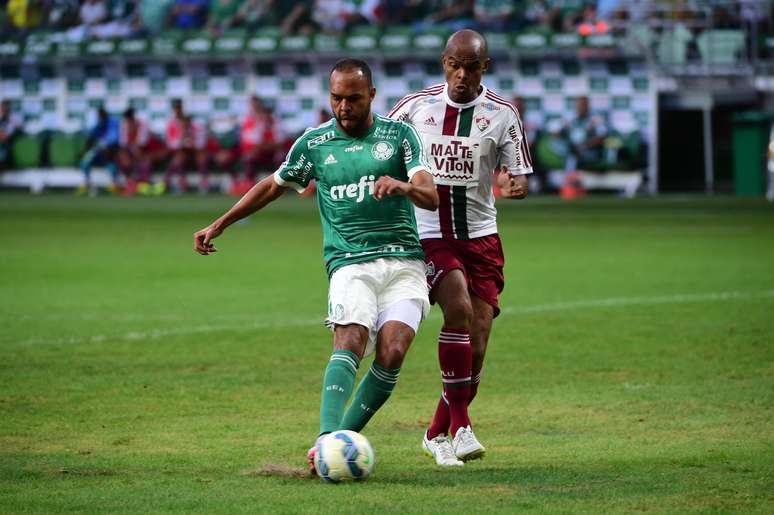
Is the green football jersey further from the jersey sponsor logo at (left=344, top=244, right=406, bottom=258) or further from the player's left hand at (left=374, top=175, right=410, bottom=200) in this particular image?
the player's left hand at (left=374, top=175, right=410, bottom=200)

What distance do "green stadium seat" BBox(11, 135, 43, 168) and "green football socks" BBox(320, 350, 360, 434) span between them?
3390cm

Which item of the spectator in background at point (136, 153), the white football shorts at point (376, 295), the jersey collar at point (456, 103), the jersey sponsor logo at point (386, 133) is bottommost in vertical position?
the spectator in background at point (136, 153)

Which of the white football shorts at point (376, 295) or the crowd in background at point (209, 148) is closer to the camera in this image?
the white football shorts at point (376, 295)

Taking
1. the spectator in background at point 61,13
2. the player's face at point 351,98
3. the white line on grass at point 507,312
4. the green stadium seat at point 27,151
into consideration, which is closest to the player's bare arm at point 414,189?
the player's face at point 351,98

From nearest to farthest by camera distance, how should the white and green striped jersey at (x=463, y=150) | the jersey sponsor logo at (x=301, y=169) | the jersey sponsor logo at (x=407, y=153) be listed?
the jersey sponsor logo at (x=407, y=153)
the jersey sponsor logo at (x=301, y=169)
the white and green striped jersey at (x=463, y=150)

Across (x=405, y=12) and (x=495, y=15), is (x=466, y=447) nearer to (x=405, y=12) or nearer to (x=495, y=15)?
(x=495, y=15)

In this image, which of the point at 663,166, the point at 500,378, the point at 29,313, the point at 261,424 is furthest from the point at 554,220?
the point at 261,424

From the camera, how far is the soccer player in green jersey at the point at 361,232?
22.1 feet

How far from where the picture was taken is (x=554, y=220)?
26.6 metres

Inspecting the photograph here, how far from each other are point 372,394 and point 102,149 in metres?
32.0

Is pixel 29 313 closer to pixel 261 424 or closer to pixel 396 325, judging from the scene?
pixel 261 424

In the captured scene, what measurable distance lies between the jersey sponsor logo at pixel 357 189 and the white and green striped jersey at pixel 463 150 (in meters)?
0.90

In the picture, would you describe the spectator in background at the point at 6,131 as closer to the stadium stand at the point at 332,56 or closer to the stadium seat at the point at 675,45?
the stadium stand at the point at 332,56

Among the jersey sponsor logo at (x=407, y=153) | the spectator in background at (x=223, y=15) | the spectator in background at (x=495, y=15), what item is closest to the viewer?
the jersey sponsor logo at (x=407, y=153)
